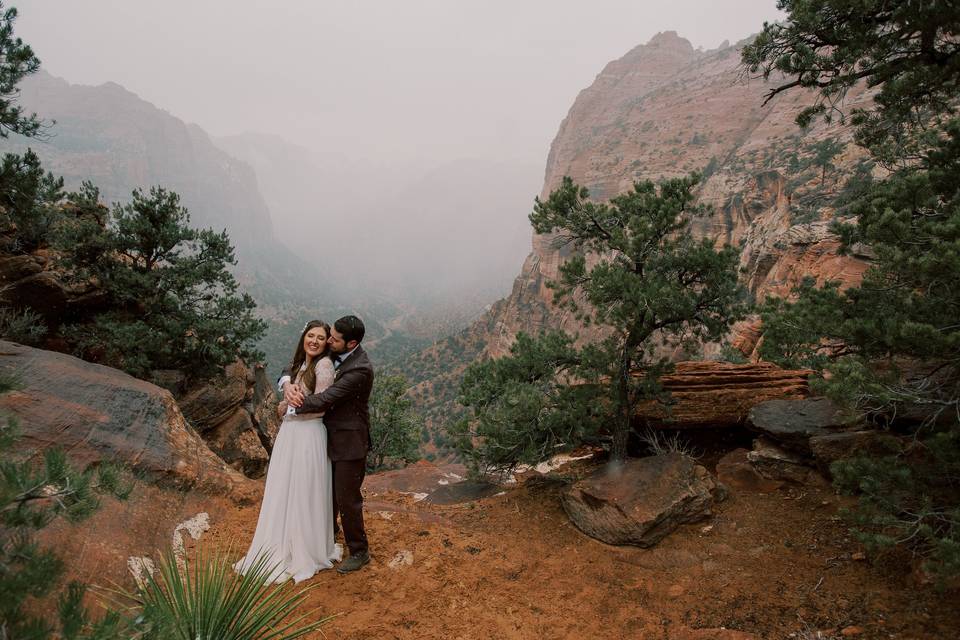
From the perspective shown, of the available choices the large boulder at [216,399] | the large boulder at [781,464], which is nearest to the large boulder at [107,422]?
the large boulder at [216,399]

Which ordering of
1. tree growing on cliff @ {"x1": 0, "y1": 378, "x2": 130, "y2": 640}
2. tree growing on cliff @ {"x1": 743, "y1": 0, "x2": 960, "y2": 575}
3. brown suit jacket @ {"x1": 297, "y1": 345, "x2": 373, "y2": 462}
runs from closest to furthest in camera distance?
tree growing on cliff @ {"x1": 0, "y1": 378, "x2": 130, "y2": 640}, tree growing on cliff @ {"x1": 743, "y1": 0, "x2": 960, "y2": 575}, brown suit jacket @ {"x1": 297, "y1": 345, "x2": 373, "y2": 462}

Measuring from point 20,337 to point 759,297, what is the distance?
29080mm

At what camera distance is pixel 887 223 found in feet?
13.8

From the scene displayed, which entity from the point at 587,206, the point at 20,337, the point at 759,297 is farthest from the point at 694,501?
the point at 759,297

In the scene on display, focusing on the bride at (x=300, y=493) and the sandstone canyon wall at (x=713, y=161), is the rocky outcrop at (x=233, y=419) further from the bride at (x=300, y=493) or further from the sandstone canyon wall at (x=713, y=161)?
the sandstone canyon wall at (x=713, y=161)

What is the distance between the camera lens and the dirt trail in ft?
13.3

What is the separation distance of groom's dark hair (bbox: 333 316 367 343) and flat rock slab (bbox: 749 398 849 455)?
669cm

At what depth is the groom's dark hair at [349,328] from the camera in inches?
183

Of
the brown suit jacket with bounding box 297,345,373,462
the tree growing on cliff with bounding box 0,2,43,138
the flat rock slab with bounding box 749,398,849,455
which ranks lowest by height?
the flat rock slab with bounding box 749,398,849,455

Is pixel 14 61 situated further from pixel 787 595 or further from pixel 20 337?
pixel 787 595

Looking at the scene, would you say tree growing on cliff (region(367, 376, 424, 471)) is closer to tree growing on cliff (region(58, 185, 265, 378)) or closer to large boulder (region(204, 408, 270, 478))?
large boulder (region(204, 408, 270, 478))

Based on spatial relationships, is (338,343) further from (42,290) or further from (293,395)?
(42,290)

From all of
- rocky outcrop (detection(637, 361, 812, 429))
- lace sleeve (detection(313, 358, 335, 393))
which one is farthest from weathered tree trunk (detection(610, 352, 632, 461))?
lace sleeve (detection(313, 358, 335, 393))

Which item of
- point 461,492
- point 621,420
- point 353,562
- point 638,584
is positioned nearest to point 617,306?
point 621,420
